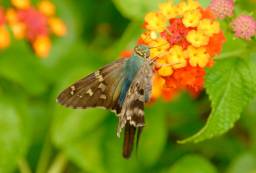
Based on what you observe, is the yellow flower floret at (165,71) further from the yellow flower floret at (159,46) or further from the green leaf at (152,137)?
the green leaf at (152,137)

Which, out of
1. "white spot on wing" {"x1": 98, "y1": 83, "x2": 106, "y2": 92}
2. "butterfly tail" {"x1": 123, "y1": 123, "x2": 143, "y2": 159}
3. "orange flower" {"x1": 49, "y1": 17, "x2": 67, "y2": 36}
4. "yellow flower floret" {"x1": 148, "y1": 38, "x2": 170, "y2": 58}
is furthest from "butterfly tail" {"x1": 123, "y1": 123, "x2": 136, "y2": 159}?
"orange flower" {"x1": 49, "y1": 17, "x2": 67, "y2": 36}

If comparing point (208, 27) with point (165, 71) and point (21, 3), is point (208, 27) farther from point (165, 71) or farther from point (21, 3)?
point (21, 3)

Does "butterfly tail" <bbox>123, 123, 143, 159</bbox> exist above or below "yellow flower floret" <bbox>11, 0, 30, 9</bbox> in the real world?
below

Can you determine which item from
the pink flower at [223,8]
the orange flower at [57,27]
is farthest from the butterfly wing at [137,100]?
the orange flower at [57,27]

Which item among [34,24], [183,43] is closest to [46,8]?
[34,24]

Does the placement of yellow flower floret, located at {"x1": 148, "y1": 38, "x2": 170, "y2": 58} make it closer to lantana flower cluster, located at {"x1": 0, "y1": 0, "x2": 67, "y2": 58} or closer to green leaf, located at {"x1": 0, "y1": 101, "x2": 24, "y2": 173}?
green leaf, located at {"x1": 0, "y1": 101, "x2": 24, "y2": 173}
